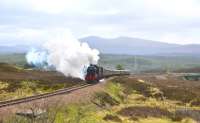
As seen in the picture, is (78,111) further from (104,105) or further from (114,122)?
(104,105)

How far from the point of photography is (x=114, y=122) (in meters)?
41.2

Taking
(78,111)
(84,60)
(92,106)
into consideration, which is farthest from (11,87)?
(78,111)

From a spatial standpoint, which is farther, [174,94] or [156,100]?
[174,94]

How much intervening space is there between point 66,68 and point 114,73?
431 inches

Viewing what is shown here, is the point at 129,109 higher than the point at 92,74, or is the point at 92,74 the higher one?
the point at 92,74

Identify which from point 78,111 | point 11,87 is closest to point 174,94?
point 11,87

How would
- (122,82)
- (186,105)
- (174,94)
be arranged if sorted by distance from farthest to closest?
(122,82)
(174,94)
(186,105)

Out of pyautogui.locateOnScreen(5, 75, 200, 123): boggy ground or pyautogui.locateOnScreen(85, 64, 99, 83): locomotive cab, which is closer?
pyautogui.locateOnScreen(5, 75, 200, 123): boggy ground

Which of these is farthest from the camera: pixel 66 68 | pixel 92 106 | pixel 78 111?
pixel 66 68

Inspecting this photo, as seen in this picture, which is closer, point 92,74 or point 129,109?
point 129,109

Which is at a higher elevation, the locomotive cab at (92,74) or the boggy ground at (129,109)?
the locomotive cab at (92,74)

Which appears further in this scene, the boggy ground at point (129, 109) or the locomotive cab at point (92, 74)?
the locomotive cab at point (92, 74)

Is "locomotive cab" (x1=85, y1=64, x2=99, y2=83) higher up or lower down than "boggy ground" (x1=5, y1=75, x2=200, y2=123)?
higher up

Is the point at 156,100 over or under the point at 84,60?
under
